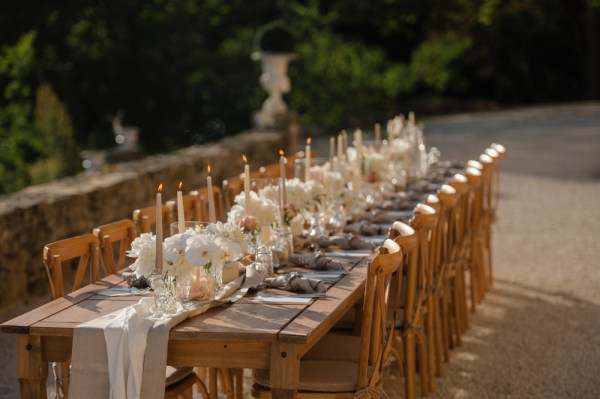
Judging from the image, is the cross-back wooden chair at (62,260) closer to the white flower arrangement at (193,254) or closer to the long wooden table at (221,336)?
the long wooden table at (221,336)

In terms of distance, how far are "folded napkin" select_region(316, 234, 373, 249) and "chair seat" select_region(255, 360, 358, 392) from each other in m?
0.83

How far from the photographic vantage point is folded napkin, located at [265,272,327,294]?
3.60m

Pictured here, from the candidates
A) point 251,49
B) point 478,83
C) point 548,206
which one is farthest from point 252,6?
point 548,206

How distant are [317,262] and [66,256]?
0.98 m

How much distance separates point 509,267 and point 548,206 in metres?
2.83

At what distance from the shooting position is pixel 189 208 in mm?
5121

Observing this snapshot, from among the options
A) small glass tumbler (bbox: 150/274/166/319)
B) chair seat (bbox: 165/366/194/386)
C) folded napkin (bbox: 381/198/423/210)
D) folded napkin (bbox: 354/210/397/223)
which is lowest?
chair seat (bbox: 165/366/194/386)

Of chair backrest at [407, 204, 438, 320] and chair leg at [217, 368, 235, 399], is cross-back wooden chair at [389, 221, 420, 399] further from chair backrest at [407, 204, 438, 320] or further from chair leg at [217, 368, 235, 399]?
chair leg at [217, 368, 235, 399]

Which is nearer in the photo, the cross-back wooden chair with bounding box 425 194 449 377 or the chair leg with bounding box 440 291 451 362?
the cross-back wooden chair with bounding box 425 194 449 377

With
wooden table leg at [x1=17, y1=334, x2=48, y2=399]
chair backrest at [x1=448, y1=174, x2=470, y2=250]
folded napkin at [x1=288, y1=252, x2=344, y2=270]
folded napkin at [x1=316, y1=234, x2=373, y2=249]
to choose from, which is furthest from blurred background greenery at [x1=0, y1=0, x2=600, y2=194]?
wooden table leg at [x1=17, y1=334, x2=48, y2=399]

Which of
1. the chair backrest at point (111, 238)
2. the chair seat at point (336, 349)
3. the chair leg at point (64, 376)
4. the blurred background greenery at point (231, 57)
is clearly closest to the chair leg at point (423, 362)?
the chair seat at point (336, 349)

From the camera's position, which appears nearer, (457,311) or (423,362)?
(423,362)

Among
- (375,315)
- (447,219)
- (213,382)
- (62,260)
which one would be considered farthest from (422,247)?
(62,260)

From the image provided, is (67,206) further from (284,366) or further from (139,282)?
(284,366)
